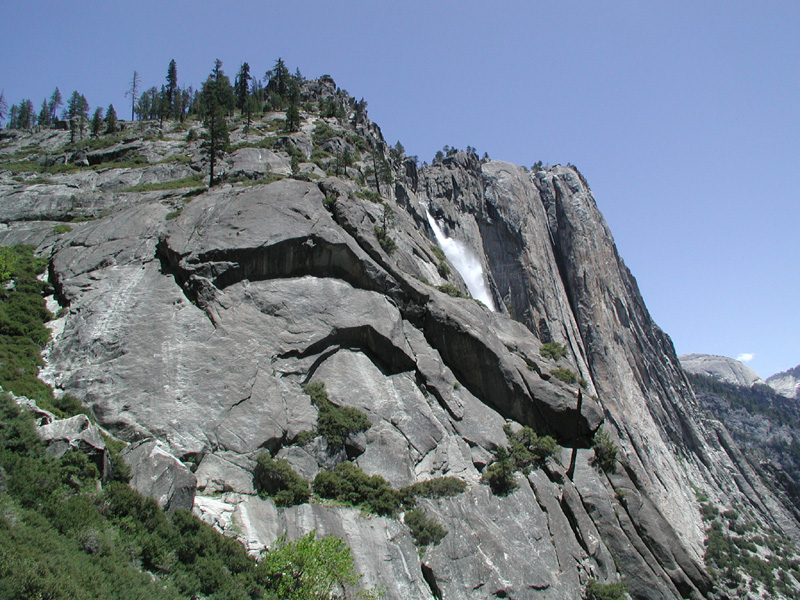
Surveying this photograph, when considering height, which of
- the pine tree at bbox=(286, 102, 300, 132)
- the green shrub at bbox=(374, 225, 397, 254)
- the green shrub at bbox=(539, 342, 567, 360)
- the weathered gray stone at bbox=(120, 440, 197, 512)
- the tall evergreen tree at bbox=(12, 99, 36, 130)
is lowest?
the weathered gray stone at bbox=(120, 440, 197, 512)

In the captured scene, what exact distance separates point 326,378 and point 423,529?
9889 mm

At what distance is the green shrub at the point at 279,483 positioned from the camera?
2094cm

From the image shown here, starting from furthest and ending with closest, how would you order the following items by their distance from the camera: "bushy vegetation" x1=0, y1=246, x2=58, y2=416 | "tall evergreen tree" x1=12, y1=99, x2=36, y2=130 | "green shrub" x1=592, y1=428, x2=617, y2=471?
"tall evergreen tree" x1=12, y1=99, x2=36, y2=130
"green shrub" x1=592, y1=428, x2=617, y2=471
"bushy vegetation" x1=0, y1=246, x2=58, y2=416

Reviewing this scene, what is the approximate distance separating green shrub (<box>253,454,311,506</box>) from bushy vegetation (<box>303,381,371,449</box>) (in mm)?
3185

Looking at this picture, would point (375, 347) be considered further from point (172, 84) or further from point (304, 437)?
point (172, 84)

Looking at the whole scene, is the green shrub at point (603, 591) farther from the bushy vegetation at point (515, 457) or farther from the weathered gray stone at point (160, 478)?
the weathered gray stone at point (160, 478)

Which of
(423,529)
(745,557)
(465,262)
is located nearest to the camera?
(423,529)

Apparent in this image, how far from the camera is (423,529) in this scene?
A: 21.9 metres

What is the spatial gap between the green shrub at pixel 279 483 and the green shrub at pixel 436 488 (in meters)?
4.93

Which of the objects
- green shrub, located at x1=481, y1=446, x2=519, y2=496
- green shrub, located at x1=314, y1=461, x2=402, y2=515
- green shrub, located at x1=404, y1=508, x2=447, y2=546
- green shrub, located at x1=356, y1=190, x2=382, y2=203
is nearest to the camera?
green shrub, located at x1=404, y1=508, x2=447, y2=546

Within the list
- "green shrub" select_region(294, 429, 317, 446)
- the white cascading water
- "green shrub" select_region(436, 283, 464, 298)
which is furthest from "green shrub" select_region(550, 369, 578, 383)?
the white cascading water

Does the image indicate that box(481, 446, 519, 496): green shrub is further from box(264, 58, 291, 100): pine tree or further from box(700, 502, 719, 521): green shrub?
box(264, 58, 291, 100): pine tree

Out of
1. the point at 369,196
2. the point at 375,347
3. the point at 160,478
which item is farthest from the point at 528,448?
the point at 369,196

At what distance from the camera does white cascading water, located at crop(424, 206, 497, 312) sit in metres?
71.9
